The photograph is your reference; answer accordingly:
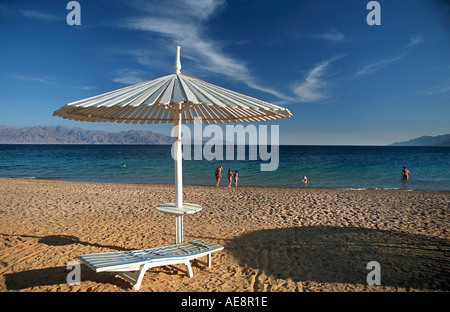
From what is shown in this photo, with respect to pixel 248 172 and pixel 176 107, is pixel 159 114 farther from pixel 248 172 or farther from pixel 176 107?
pixel 248 172

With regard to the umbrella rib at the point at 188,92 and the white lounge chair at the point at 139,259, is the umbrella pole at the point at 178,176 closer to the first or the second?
the white lounge chair at the point at 139,259

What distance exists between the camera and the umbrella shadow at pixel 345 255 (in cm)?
414

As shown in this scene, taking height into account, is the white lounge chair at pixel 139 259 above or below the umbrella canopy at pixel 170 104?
below

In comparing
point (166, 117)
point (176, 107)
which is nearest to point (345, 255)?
point (176, 107)

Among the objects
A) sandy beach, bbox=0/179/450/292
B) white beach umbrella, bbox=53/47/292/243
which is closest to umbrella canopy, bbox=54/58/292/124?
white beach umbrella, bbox=53/47/292/243

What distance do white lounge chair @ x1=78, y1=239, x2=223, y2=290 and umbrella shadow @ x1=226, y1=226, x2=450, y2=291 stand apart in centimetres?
115

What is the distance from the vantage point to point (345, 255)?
504 cm

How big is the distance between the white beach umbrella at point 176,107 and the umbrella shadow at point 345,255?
5.64 ft

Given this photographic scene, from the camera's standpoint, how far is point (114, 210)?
9219mm

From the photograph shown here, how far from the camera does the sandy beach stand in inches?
157

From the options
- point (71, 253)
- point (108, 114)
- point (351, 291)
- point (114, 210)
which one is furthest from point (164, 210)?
point (114, 210)

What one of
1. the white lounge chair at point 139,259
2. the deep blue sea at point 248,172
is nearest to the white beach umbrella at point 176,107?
the white lounge chair at point 139,259
